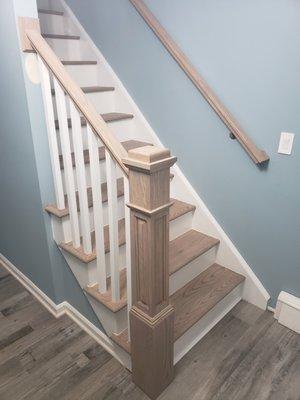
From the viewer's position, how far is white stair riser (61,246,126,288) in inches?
63.1

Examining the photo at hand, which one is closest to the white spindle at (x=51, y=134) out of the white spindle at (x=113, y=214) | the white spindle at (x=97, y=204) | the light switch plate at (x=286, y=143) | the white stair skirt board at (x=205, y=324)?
the white spindle at (x=97, y=204)

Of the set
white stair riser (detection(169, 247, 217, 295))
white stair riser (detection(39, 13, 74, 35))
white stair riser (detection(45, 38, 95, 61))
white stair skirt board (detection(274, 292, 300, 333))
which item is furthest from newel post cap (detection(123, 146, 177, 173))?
white stair riser (detection(39, 13, 74, 35))

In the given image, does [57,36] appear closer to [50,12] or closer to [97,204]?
[50,12]

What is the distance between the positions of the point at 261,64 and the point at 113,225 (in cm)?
110

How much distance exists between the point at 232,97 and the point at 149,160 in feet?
3.09

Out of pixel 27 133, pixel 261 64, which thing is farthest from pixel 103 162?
pixel 261 64

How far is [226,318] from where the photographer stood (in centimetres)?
188

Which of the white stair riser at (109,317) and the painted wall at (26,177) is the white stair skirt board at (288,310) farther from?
the painted wall at (26,177)

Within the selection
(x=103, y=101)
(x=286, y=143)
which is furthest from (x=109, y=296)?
(x=103, y=101)

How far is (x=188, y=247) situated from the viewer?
196 centimetres

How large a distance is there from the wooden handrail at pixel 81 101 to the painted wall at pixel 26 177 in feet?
0.33

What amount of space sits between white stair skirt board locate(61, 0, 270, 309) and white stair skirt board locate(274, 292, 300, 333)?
0.34ft

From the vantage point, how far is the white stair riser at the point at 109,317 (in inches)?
59.6

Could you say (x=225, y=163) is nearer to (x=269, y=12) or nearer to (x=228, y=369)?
(x=269, y=12)
